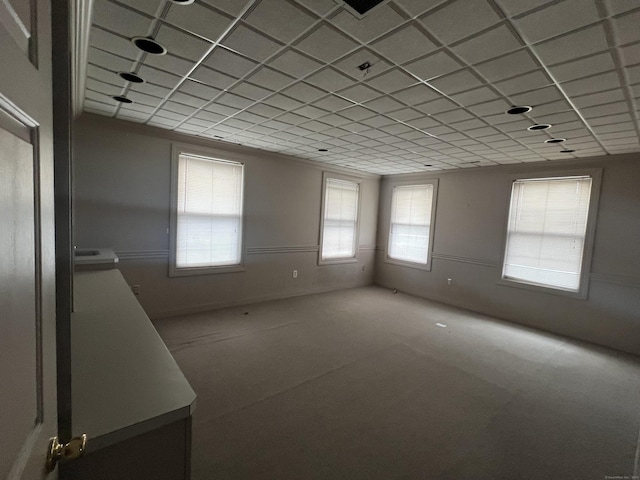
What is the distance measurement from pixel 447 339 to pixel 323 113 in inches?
128

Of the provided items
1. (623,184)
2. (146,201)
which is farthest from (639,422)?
(146,201)

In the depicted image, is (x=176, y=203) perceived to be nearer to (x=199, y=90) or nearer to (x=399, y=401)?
(x=199, y=90)

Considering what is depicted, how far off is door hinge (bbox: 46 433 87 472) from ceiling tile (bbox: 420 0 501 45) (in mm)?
2176

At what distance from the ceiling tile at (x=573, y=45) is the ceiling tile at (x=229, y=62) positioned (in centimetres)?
184

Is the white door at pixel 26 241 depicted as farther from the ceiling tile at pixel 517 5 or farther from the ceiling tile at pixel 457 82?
the ceiling tile at pixel 457 82

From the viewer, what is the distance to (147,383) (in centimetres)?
122

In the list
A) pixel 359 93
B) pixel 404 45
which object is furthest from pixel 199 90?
pixel 404 45

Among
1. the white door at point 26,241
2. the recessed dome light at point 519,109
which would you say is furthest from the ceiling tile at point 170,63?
the recessed dome light at point 519,109

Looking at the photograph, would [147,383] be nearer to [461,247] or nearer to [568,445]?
[568,445]

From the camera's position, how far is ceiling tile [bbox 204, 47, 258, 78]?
2.00m

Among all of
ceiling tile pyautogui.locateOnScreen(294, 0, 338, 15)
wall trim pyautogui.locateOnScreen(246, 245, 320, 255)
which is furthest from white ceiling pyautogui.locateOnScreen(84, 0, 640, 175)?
wall trim pyautogui.locateOnScreen(246, 245, 320, 255)

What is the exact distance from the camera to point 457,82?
2225 mm

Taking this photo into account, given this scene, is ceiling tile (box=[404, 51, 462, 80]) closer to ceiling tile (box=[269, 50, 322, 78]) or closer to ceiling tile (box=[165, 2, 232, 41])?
ceiling tile (box=[269, 50, 322, 78])

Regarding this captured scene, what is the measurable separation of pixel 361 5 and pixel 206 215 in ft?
12.0
